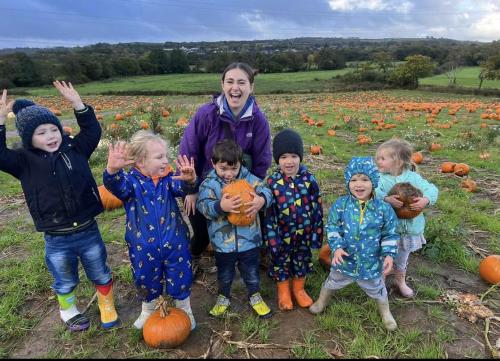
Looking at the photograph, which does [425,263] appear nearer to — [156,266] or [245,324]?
[245,324]

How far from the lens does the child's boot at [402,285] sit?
166 inches

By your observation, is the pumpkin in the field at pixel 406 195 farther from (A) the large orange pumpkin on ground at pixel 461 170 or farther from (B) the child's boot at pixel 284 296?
(A) the large orange pumpkin on ground at pixel 461 170

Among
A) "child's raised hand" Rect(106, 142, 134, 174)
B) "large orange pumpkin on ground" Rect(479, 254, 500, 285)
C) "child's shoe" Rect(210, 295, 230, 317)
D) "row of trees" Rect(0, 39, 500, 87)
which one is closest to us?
"child's raised hand" Rect(106, 142, 134, 174)

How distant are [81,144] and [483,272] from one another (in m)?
4.82

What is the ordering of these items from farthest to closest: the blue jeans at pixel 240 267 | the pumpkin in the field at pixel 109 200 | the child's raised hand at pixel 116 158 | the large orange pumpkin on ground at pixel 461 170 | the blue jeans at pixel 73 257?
the large orange pumpkin on ground at pixel 461 170, the pumpkin in the field at pixel 109 200, the blue jeans at pixel 240 267, the blue jeans at pixel 73 257, the child's raised hand at pixel 116 158

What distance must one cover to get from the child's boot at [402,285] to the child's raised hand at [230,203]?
2119 millimetres

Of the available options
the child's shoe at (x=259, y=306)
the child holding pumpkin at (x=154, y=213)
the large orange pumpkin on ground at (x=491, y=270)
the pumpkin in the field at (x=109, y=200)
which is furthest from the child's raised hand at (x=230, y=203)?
the pumpkin in the field at (x=109, y=200)

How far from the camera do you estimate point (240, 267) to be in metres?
3.99

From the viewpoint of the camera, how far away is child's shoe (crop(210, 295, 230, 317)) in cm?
397

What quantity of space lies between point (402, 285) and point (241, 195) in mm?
2203

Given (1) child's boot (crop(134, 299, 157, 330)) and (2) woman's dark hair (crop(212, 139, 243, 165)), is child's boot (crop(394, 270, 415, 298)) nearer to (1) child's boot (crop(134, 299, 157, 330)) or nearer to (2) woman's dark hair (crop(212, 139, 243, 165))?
(2) woman's dark hair (crop(212, 139, 243, 165))

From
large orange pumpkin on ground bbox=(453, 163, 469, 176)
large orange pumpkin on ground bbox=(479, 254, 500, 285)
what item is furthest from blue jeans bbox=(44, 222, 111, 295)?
large orange pumpkin on ground bbox=(453, 163, 469, 176)

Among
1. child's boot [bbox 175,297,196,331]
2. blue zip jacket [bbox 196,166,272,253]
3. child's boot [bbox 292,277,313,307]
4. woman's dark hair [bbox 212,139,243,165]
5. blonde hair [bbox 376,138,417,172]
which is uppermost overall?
woman's dark hair [bbox 212,139,243,165]

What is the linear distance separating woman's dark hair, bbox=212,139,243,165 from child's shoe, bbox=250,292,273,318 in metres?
1.48
